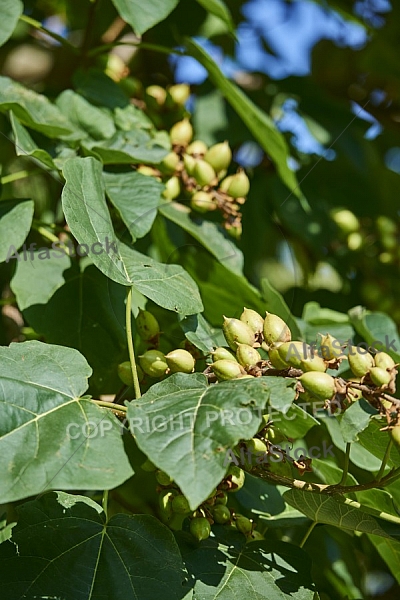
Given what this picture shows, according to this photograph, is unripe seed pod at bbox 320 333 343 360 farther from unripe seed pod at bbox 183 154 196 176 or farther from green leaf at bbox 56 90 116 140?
green leaf at bbox 56 90 116 140

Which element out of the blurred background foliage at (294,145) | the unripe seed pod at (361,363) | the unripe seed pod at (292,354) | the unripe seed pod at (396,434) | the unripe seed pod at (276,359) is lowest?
the blurred background foliage at (294,145)

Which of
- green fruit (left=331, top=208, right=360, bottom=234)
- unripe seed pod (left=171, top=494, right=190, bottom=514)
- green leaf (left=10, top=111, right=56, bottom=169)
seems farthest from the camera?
green fruit (left=331, top=208, right=360, bottom=234)

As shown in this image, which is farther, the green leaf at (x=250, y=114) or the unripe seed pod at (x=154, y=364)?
the green leaf at (x=250, y=114)

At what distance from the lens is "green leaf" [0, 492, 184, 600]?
87 cm

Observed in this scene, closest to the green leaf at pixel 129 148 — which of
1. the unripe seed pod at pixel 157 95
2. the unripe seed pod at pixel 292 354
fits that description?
the unripe seed pod at pixel 157 95

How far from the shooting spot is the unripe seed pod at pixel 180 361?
3.02 ft

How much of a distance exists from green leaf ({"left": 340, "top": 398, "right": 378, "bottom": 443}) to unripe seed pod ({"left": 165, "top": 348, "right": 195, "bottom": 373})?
0.21m

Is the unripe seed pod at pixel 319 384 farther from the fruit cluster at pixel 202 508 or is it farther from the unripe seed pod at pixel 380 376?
the fruit cluster at pixel 202 508

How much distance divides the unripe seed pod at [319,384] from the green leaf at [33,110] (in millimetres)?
705

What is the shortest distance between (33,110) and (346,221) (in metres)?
1.00

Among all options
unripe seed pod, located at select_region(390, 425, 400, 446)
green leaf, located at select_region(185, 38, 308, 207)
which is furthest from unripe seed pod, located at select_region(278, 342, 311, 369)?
green leaf, located at select_region(185, 38, 308, 207)

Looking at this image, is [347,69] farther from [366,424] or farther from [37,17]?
[366,424]

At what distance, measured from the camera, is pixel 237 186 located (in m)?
1.33

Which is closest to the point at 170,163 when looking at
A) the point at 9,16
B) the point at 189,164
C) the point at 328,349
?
the point at 189,164
